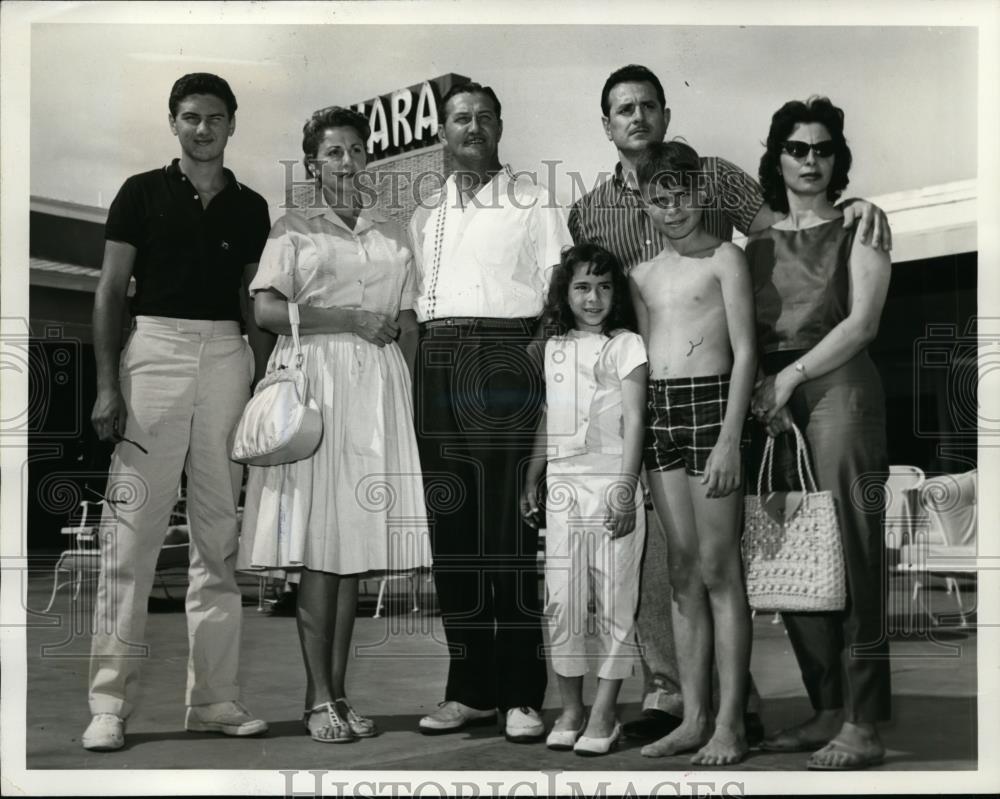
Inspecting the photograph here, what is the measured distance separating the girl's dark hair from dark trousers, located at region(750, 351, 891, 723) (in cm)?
70

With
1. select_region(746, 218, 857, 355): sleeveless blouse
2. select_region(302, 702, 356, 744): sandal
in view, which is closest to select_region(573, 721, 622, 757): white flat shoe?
select_region(302, 702, 356, 744): sandal

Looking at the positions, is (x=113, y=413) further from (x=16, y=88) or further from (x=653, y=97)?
(x=653, y=97)

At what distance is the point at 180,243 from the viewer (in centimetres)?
425

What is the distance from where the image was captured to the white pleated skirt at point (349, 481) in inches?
163

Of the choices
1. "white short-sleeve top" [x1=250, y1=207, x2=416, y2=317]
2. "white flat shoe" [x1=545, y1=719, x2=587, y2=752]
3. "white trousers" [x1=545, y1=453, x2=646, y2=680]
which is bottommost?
"white flat shoe" [x1=545, y1=719, x2=587, y2=752]

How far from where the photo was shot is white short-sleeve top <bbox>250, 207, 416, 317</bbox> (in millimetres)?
4227

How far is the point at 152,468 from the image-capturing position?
4.21 m

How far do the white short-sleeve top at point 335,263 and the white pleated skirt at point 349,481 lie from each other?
16 cm

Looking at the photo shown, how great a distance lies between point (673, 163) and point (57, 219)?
2.33 m

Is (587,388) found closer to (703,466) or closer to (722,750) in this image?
(703,466)

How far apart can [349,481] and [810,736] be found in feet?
6.26

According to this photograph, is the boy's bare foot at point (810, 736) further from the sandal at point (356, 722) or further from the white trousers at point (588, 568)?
the sandal at point (356, 722)

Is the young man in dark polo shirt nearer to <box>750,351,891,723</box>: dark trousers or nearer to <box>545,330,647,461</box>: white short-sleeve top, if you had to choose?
<box>545,330,647,461</box>: white short-sleeve top

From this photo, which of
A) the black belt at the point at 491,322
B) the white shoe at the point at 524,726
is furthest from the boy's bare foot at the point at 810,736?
the black belt at the point at 491,322
